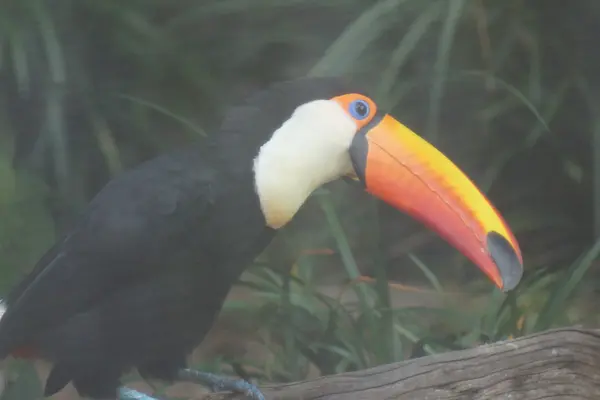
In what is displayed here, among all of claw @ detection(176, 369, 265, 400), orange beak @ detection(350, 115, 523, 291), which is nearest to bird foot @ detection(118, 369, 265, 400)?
claw @ detection(176, 369, 265, 400)

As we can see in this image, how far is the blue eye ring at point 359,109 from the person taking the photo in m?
0.87

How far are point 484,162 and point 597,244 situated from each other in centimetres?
23

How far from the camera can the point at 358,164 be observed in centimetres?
87

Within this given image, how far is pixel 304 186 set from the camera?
2.82ft

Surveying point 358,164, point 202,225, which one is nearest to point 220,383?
point 202,225

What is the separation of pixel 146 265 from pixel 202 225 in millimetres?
75

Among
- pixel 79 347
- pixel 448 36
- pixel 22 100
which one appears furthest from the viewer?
pixel 448 36

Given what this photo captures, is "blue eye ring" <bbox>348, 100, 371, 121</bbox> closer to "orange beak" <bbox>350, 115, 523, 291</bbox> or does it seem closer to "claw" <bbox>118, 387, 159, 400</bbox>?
"orange beak" <bbox>350, 115, 523, 291</bbox>

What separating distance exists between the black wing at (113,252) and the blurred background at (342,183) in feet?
0.26

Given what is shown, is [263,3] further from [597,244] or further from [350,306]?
[597,244]

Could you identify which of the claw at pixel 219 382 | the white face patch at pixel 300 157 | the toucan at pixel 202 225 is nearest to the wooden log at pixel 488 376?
the claw at pixel 219 382

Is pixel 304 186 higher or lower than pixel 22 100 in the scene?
lower

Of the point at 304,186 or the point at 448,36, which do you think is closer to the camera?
the point at 304,186

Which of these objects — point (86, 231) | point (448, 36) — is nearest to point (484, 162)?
point (448, 36)
